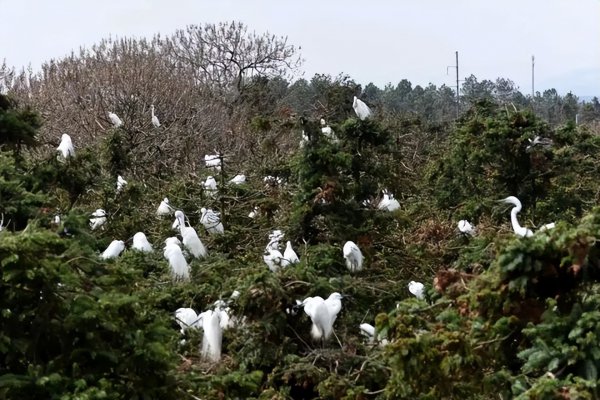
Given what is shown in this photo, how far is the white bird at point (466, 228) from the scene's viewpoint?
660 centimetres

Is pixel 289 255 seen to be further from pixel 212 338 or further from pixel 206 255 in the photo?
pixel 212 338

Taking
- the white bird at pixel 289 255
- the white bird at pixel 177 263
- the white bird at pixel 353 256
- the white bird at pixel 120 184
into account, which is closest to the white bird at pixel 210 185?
the white bird at pixel 120 184

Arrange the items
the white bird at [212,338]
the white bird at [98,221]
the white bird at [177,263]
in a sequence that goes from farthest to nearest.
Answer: the white bird at [98,221] → the white bird at [177,263] → the white bird at [212,338]

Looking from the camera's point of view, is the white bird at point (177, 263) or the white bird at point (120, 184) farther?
the white bird at point (120, 184)

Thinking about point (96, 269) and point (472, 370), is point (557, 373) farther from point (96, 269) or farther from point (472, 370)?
point (96, 269)

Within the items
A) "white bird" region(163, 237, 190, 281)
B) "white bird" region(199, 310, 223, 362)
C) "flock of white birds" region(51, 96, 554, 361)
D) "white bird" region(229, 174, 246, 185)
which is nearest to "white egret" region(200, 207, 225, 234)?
"flock of white birds" region(51, 96, 554, 361)

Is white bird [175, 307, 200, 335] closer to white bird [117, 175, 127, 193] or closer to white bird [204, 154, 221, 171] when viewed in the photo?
white bird [204, 154, 221, 171]

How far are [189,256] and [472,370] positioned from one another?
12.9 ft

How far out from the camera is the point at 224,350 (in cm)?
447

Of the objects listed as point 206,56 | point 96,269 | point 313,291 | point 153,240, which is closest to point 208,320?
point 313,291

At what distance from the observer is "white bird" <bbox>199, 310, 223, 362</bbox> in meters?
4.25

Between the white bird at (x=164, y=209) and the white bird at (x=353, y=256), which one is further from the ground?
the white bird at (x=164, y=209)

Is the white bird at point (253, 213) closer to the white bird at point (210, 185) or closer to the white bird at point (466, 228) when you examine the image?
the white bird at point (210, 185)

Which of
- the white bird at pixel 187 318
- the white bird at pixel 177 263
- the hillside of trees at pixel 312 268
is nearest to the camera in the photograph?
the hillside of trees at pixel 312 268
